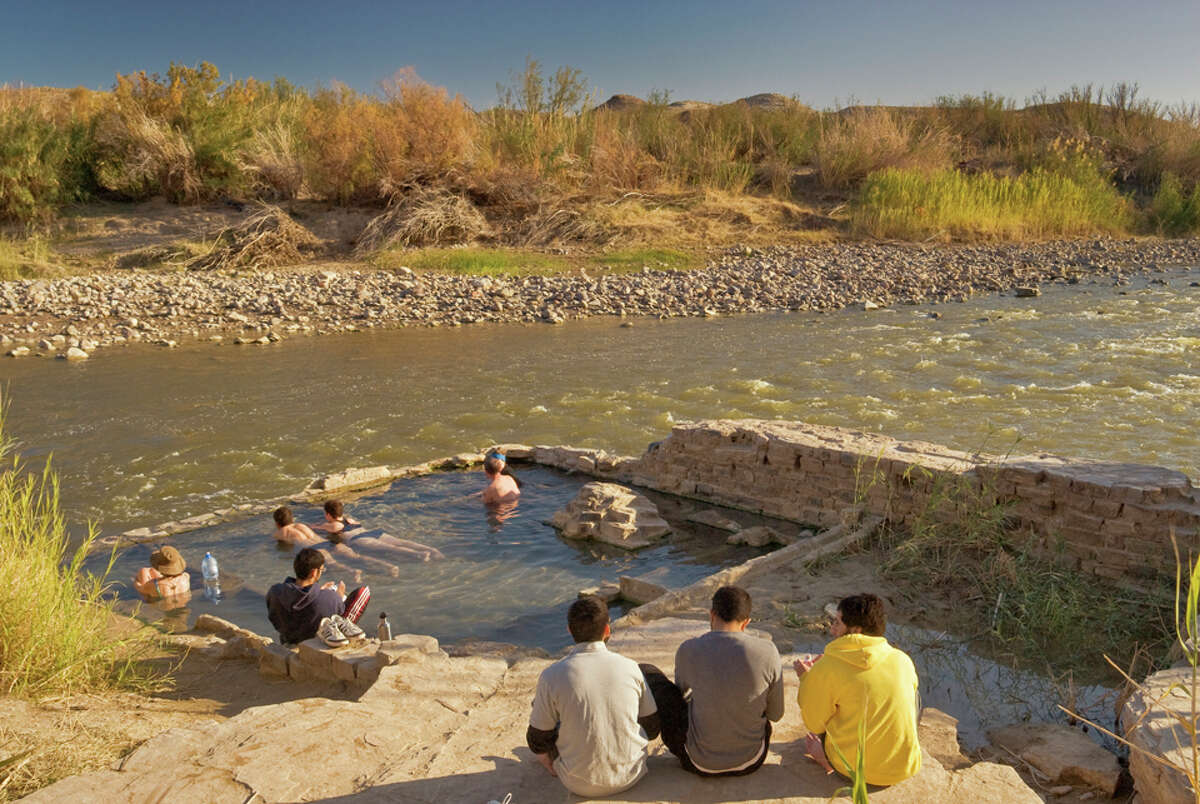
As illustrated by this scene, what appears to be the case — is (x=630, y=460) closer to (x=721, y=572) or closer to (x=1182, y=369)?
(x=721, y=572)

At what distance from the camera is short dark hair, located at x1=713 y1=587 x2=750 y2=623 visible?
3.81 metres

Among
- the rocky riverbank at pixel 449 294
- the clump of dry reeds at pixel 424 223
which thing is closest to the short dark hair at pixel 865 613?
the rocky riverbank at pixel 449 294

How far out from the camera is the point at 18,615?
4457mm

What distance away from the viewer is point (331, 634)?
544 centimetres

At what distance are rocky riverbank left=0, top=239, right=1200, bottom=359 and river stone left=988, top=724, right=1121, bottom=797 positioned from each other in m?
13.0

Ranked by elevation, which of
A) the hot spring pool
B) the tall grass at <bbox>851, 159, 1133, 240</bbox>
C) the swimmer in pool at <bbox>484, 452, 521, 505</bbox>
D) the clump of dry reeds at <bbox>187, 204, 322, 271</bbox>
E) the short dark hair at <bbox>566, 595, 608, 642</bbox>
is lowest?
the hot spring pool

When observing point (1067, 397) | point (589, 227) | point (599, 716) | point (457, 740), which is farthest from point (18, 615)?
point (589, 227)

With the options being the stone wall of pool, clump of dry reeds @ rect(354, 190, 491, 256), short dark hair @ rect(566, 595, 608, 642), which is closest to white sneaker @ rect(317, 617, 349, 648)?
short dark hair @ rect(566, 595, 608, 642)

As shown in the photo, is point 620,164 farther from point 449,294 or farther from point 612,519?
point 612,519

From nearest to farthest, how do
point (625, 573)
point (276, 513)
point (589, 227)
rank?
point (625, 573) < point (276, 513) < point (589, 227)

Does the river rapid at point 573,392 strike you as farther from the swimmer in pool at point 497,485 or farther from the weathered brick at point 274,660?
the weathered brick at point 274,660

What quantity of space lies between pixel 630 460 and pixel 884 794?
18.1 ft

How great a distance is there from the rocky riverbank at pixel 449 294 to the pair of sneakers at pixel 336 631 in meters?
10.7

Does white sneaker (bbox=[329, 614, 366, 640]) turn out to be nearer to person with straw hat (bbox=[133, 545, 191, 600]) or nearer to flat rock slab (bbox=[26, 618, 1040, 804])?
flat rock slab (bbox=[26, 618, 1040, 804])
